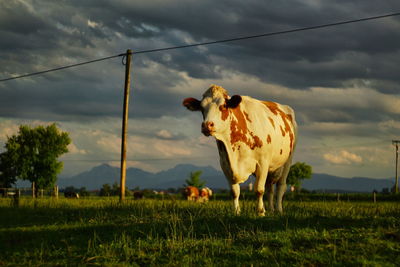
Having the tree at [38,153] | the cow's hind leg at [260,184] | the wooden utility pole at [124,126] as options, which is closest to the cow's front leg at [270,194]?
the cow's hind leg at [260,184]

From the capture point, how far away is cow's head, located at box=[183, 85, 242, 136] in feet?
41.1

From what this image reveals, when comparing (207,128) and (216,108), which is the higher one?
(216,108)

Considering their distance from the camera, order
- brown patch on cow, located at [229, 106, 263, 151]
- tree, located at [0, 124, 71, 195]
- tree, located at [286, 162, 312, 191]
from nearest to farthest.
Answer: brown patch on cow, located at [229, 106, 263, 151] → tree, located at [0, 124, 71, 195] → tree, located at [286, 162, 312, 191]

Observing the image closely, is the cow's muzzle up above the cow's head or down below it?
below

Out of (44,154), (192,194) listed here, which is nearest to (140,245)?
(192,194)

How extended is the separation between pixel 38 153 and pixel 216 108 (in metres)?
61.1

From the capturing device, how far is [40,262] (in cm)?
852

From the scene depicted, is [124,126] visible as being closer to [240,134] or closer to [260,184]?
[260,184]

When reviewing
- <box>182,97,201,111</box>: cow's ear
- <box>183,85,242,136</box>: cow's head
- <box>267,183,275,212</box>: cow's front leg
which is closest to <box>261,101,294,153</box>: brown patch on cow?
<box>267,183,275,212</box>: cow's front leg

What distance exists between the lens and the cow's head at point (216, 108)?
1252 cm

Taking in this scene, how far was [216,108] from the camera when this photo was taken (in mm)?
12773

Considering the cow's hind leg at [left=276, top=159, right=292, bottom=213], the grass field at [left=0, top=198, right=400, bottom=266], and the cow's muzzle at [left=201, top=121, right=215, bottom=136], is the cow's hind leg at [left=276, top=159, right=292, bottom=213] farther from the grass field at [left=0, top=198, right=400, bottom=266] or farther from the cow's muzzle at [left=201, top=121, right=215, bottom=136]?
the cow's muzzle at [left=201, top=121, right=215, bottom=136]

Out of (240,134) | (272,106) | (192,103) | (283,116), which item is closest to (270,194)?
(283,116)

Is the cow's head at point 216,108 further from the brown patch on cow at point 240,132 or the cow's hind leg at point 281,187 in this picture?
the cow's hind leg at point 281,187
